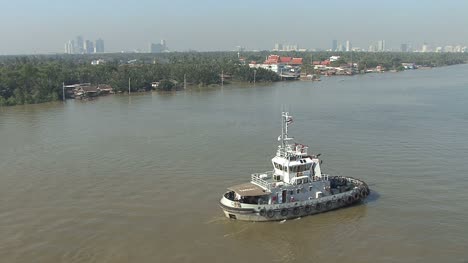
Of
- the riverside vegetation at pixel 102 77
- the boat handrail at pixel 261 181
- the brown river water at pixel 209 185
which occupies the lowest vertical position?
the brown river water at pixel 209 185

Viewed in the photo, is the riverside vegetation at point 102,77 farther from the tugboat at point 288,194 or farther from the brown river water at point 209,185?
the tugboat at point 288,194

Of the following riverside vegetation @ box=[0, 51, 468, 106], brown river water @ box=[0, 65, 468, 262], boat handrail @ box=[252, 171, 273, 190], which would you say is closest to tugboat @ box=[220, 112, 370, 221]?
boat handrail @ box=[252, 171, 273, 190]

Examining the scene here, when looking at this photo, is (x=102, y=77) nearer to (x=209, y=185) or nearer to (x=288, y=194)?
(x=209, y=185)

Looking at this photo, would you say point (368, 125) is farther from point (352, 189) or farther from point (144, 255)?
point (144, 255)

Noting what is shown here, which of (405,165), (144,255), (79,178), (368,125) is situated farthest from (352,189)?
(368,125)

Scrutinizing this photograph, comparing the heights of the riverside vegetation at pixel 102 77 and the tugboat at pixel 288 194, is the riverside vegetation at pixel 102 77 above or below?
above

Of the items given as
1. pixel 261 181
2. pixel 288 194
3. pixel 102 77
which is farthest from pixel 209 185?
pixel 102 77

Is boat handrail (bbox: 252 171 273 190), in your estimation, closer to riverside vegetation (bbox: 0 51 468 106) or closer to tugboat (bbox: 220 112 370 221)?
tugboat (bbox: 220 112 370 221)

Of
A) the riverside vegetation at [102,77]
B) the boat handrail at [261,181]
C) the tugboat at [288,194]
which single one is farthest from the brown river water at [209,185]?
the riverside vegetation at [102,77]
